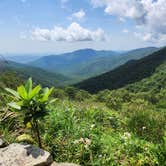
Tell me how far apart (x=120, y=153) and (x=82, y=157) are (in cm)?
58

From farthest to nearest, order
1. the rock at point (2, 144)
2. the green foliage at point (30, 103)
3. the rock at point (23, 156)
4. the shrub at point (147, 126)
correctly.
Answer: the shrub at point (147, 126) → the rock at point (2, 144) → the green foliage at point (30, 103) → the rock at point (23, 156)

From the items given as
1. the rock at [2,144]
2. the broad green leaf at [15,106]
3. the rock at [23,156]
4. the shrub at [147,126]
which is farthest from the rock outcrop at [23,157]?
the shrub at [147,126]

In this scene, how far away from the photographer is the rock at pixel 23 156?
426cm

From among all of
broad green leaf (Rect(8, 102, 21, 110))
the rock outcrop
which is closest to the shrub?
the rock outcrop

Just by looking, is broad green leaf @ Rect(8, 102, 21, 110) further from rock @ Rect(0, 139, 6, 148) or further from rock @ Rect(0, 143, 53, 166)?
rock @ Rect(0, 139, 6, 148)

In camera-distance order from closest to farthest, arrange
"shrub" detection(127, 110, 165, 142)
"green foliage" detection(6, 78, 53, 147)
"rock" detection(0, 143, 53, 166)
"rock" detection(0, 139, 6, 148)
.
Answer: "rock" detection(0, 143, 53, 166) < "green foliage" detection(6, 78, 53, 147) < "rock" detection(0, 139, 6, 148) < "shrub" detection(127, 110, 165, 142)

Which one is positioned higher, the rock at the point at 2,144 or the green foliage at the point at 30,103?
the green foliage at the point at 30,103

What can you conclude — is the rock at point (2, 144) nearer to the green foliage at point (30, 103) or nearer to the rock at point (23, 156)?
the rock at point (23, 156)

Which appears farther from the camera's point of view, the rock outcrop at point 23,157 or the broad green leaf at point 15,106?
the broad green leaf at point 15,106

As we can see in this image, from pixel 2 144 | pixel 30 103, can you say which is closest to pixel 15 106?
pixel 30 103

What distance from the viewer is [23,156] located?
4340mm

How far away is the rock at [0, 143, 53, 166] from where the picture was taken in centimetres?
426

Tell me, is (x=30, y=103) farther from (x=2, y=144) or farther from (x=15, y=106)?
(x=2, y=144)

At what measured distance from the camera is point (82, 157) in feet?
16.5
